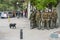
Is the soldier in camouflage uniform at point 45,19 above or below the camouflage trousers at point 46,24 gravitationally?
above

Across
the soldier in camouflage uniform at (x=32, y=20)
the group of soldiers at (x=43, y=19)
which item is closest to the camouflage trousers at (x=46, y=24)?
the group of soldiers at (x=43, y=19)

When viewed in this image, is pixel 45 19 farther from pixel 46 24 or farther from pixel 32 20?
pixel 32 20

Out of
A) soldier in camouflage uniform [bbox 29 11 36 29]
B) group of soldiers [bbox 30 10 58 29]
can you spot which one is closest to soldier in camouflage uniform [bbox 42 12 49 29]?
group of soldiers [bbox 30 10 58 29]

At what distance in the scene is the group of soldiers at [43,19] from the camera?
2407cm

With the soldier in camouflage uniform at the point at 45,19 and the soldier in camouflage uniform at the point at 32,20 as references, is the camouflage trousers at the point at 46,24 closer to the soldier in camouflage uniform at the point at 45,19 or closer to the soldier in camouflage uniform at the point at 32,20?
the soldier in camouflage uniform at the point at 45,19

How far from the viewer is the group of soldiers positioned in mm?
24072

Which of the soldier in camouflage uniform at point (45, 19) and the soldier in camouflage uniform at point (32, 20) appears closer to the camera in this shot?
the soldier in camouflage uniform at point (45, 19)

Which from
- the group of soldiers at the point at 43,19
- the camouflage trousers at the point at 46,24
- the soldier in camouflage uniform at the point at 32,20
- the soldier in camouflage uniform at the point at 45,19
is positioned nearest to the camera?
the soldier in camouflage uniform at the point at 45,19

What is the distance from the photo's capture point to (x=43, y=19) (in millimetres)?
24141

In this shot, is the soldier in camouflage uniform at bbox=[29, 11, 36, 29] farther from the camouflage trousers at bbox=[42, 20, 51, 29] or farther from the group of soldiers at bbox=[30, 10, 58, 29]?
the camouflage trousers at bbox=[42, 20, 51, 29]

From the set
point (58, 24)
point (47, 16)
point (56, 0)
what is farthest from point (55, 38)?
point (58, 24)

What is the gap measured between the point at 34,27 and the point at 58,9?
16.8 ft

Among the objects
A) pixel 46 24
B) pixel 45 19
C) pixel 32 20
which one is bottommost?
pixel 46 24

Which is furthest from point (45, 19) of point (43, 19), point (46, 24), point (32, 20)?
point (32, 20)
